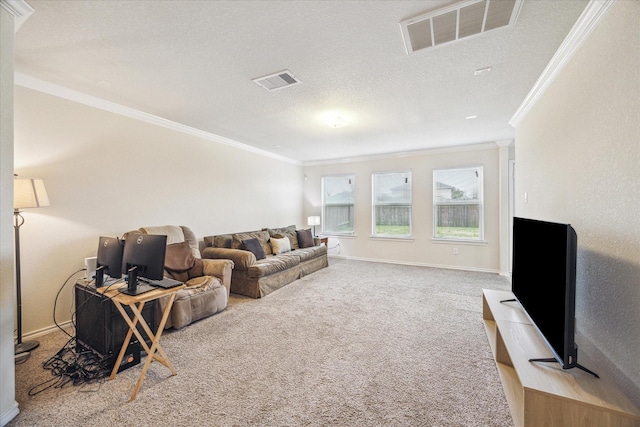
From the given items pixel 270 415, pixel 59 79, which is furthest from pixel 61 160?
pixel 270 415

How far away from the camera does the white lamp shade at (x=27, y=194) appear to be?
233 cm

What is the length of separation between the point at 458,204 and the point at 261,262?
4.18m

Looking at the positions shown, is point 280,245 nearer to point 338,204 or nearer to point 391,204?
point 338,204

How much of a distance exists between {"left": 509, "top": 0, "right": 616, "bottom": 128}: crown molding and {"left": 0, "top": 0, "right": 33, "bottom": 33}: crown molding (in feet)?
11.2

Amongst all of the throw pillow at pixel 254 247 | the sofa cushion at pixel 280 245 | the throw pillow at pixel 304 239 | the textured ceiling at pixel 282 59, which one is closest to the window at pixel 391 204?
the throw pillow at pixel 304 239

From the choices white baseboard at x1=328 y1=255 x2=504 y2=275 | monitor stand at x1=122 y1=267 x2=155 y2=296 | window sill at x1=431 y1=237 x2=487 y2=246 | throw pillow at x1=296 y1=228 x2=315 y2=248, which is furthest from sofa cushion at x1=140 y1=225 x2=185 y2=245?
window sill at x1=431 y1=237 x2=487 y2=246

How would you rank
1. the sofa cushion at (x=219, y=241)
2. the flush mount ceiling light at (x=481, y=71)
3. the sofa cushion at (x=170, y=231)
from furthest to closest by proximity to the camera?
the sofa cushion at (x=219, y=241) → the sofa cushion at (x=170, y=231) → the flush mount ceiling light at (x=481, y=71)

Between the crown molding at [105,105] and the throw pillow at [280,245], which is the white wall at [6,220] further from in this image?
the throw pillow at [280,245]

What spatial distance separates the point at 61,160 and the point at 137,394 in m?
2.57

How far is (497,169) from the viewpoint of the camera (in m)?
5.18

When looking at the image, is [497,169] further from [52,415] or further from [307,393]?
[52,415]

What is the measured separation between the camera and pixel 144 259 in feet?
6.40

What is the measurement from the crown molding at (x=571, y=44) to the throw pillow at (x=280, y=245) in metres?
4.26

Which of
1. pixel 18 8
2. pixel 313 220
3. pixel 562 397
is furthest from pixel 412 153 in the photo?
pixel 18 8
